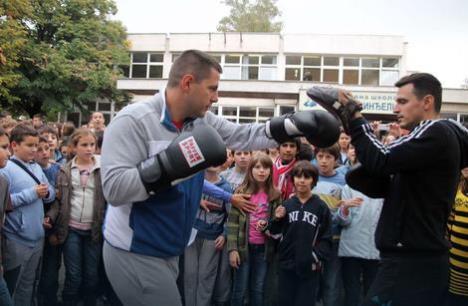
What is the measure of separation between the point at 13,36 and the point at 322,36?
17357 millimetres

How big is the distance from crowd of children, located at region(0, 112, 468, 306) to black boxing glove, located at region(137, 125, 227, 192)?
6.83 feet

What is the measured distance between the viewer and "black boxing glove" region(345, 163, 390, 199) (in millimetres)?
2586

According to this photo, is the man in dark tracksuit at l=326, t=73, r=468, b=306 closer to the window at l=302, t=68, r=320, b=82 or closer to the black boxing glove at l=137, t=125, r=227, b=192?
the black boxing glove at l=137, t=125, r=227, b=192

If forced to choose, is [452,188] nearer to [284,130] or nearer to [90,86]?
[284,130]

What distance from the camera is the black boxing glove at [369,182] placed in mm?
2586

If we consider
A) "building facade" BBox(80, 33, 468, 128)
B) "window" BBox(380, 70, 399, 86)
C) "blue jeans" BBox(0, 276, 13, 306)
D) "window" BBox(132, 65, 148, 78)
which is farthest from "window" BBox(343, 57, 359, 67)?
"blue jeans" BBox(0, 276, 13, 306)

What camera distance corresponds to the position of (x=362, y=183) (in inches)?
104

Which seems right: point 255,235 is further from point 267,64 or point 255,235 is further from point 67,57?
point 267,64

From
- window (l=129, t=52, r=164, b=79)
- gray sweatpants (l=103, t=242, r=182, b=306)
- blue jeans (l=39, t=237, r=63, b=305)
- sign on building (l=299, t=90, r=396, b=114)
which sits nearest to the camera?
gray sweatpants (l=103, t=242, r=182, b=306)

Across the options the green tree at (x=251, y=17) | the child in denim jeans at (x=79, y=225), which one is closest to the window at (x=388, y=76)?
the green tree at (x=251, y=17)

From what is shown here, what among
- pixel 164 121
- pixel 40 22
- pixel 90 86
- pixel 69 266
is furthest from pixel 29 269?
pixel 40 22

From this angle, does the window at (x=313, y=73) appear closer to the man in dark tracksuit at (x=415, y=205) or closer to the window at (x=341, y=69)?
the window at (x=341, y=69)

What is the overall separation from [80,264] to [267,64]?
24.2 metres

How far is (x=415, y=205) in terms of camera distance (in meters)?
2.37
